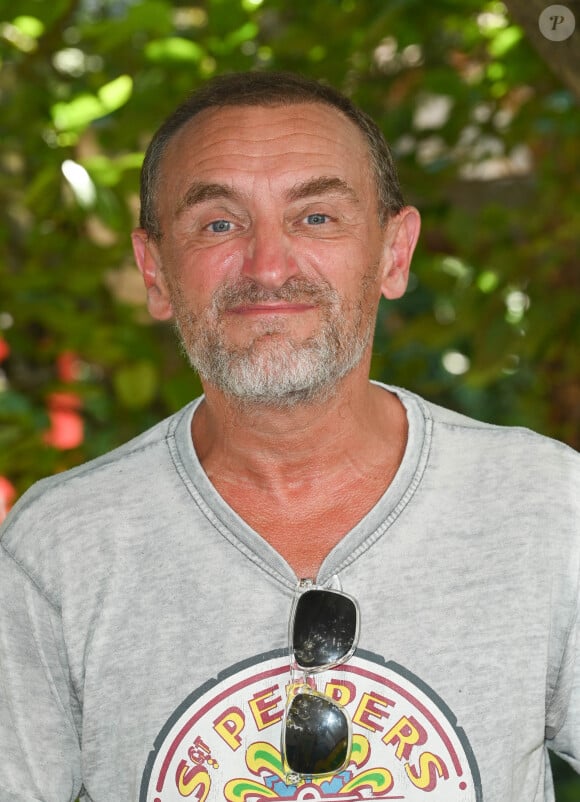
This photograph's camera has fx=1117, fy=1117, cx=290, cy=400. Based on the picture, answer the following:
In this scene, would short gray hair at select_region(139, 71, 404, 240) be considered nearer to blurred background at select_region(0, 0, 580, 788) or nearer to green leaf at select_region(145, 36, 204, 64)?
blurred background at select_region(0, 0, 580, 788)

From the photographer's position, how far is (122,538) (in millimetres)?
1576

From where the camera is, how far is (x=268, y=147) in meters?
1.58

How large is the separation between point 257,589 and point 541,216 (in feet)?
4.84

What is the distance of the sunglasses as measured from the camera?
1.42 m

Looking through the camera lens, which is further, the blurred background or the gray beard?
the blurred background

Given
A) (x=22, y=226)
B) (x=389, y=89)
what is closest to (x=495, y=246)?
(x=389, y=89)

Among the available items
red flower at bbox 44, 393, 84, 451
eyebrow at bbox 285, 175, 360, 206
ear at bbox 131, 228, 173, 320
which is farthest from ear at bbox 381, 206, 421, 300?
red flower at bbox 44, 393, 84, 451

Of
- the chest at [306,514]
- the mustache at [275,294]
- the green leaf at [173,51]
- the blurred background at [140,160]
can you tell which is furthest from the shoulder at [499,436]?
the green leaf at [173,51]

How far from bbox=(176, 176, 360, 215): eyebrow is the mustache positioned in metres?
0.12

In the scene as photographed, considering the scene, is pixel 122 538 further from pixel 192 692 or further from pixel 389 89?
pixel 389 89

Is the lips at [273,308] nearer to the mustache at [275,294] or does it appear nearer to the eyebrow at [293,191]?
the mustache at [275,294]

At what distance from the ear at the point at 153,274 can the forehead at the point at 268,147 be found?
0.38 feet

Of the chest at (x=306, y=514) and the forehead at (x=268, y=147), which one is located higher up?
the forehead at (x=268, y=147)

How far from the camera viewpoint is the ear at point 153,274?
1738 mm
